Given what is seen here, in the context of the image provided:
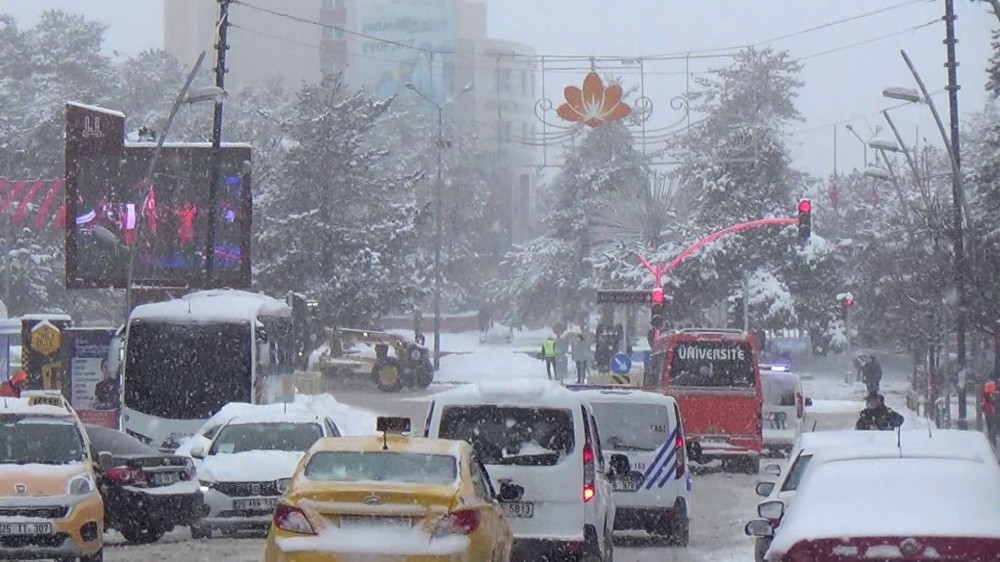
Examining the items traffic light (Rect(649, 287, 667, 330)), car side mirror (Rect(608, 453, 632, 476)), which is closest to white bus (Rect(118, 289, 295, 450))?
traffic light (Rect(649, 287, 667, 330))

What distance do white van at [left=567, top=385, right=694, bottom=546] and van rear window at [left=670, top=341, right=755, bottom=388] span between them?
981 centimetres

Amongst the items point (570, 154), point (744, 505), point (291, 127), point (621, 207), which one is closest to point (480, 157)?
point (570, 154)

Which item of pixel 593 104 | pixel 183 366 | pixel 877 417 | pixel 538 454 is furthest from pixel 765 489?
pixel 593 104

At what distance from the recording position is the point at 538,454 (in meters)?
13.9

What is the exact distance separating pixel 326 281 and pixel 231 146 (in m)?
24.6

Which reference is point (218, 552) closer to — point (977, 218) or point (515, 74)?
point (977, 218)

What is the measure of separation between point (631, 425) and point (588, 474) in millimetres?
6008

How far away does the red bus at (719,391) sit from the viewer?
1145 inches

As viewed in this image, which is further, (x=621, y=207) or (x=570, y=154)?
(x=570, y=154)

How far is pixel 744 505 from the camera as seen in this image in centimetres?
2412

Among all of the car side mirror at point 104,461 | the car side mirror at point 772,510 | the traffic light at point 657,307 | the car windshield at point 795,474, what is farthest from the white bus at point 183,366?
the car side mirror at point 772,510

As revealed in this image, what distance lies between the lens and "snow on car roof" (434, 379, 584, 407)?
13969mm

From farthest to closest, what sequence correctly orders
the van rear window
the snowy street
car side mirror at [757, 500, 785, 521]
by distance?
the van rear window < the snowy street < car side mirror at [757, 500, 785, 521]

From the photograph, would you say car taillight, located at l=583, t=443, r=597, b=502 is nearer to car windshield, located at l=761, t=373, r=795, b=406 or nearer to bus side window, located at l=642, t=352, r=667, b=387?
bus side window, located at l=642, t=352, r=667, b=387
